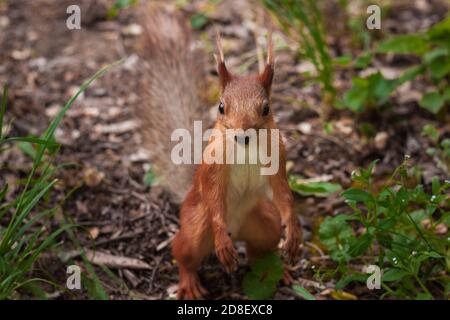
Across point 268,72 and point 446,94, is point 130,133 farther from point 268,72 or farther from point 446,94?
point 446,94

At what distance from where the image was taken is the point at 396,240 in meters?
3.32

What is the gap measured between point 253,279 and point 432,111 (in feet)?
5.87

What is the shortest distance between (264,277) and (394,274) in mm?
675

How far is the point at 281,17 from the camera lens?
4.71 m

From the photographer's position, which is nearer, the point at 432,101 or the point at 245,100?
the point at 245,100

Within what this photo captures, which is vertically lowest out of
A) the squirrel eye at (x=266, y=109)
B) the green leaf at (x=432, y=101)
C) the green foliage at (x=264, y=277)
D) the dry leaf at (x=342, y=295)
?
→ the dry leaf at (x=342, y=295)

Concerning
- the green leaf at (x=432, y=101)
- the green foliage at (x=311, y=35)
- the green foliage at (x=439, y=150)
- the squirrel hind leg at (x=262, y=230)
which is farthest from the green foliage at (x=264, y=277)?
the green leaf at (x=432, y=101)

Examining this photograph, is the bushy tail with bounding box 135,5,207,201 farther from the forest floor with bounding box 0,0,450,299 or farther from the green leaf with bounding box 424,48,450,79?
the green leaf with bounding box 424,48,450,79

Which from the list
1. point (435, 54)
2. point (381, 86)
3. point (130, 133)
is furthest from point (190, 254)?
point (435, 54)

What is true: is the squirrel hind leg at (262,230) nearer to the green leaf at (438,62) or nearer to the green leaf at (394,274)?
the green leaf at (394,274)

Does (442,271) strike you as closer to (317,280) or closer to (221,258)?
(317,280)

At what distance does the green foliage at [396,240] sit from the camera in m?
3.12

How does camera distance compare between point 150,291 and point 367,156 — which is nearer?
point 150,291

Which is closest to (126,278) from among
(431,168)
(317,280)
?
(317,280)
